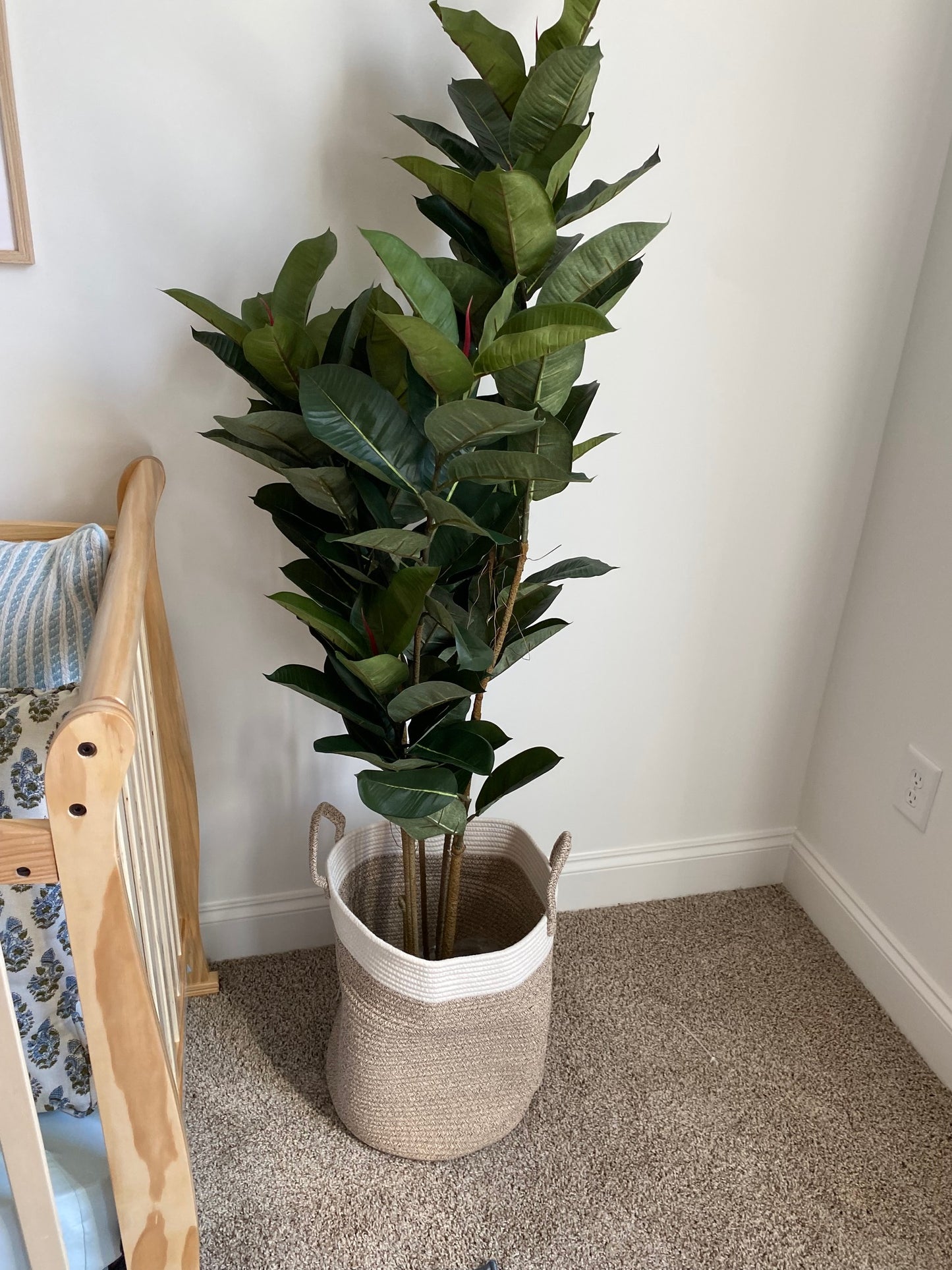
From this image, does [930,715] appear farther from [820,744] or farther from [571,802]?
[571,802]

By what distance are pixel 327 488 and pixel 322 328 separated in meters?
0.22

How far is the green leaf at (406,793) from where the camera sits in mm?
1004

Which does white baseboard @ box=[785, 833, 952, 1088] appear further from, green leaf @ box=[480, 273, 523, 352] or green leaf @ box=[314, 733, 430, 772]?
green leaf @ box=[480, 273, 523, 352]

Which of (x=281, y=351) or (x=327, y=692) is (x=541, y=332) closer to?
(x=281, y=351)

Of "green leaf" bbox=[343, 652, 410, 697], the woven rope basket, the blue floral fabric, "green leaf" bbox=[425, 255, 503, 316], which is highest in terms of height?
"green leaf" bbox=[425, 255, 503, 316]

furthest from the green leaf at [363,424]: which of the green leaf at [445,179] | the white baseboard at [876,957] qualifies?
the white baseboard at [876,957]

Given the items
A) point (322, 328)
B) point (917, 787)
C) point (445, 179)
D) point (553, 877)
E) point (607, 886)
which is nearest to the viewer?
point (445, 179)

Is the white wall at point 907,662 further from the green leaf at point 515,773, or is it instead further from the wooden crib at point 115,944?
the wooden crib at point 115,944

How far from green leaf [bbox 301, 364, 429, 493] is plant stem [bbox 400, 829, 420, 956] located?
433 mm

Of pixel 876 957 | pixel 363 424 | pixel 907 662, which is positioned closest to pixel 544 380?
pixel 363 424

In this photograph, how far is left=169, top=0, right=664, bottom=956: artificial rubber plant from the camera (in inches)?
33.5

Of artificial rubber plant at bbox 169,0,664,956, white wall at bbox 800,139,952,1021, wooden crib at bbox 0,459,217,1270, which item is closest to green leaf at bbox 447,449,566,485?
artificial rubber plant at bbox 169,0,664,956

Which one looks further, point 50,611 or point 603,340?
point 603,340

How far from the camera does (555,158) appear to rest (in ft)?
3.08
